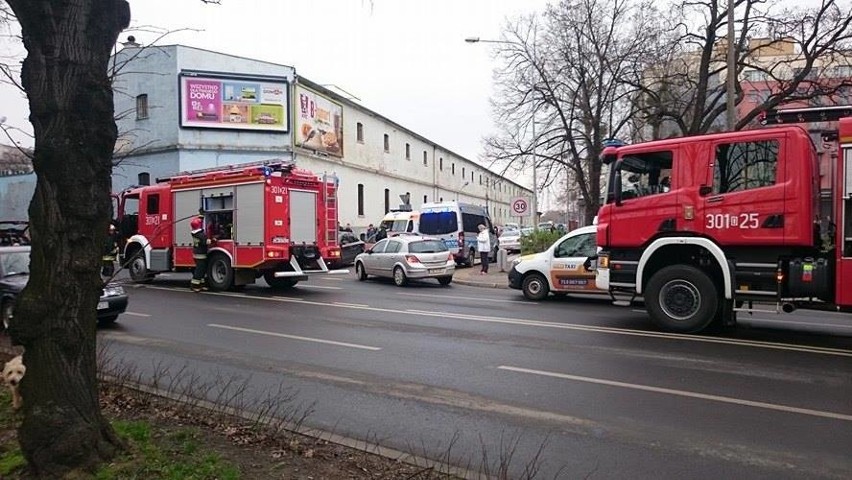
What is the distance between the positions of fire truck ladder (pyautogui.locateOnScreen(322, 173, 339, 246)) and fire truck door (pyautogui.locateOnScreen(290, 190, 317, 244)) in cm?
34

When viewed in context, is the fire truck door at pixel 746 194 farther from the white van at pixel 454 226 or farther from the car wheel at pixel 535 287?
the white van at pixel 454 226

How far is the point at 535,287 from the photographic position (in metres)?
15.3

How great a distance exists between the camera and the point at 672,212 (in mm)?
10031

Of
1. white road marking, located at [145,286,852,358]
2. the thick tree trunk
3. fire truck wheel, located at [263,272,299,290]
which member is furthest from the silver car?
the thick tree trunk

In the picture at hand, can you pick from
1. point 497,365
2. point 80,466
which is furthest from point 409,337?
point 80,466

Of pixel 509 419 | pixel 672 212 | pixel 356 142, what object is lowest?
pixel 509 419

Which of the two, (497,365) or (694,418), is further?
(497,365)

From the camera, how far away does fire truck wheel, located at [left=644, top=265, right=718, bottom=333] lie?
974 cm

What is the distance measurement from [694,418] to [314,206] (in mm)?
12808

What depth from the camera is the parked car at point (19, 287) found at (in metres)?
10.2

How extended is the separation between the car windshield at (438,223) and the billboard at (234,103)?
11.1 metres

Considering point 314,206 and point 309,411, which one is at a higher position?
point 314,206

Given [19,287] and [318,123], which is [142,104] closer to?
[318,123]

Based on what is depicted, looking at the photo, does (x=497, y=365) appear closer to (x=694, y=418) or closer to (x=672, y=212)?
(x=694, y=418)
